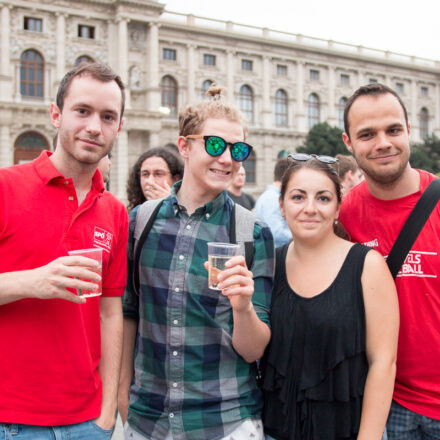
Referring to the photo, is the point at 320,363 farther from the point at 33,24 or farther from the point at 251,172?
the point at 251,172

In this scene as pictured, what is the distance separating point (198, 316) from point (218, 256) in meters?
0.38

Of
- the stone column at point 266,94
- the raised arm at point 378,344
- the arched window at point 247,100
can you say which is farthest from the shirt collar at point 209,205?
the stone column at point 266,94

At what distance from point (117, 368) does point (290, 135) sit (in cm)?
3470

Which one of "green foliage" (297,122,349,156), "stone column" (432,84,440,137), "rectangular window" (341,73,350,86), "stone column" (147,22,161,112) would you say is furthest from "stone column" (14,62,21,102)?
"stone column" (432,84,440,137)

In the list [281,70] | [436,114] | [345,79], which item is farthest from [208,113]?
Result: [436,114]

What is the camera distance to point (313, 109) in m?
37.5

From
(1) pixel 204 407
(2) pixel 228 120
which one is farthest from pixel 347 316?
(2) pixel 228 120

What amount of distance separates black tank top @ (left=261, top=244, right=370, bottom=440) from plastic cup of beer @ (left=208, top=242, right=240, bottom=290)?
465 millimetres

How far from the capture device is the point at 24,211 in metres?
1.95

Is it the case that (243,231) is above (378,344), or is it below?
above

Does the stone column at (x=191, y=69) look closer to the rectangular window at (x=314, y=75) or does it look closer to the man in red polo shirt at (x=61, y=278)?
the rectangular window at (x=314, y=75)

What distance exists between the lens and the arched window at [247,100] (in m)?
34.4

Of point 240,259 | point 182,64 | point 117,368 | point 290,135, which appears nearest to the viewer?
point 240,259

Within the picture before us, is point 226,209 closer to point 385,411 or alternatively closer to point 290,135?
point 385,411
